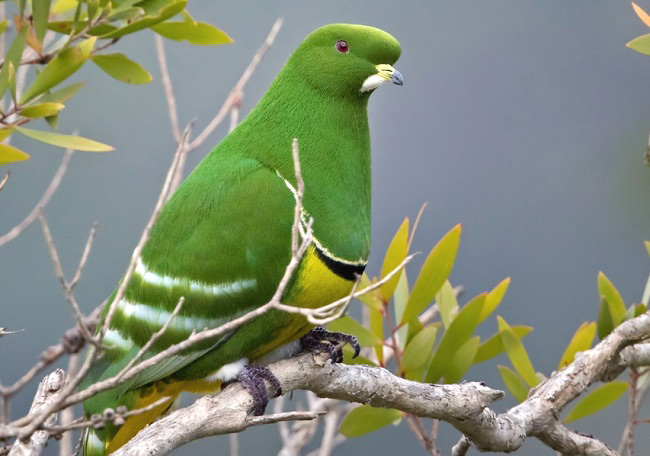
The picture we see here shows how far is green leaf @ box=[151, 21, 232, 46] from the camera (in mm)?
1796

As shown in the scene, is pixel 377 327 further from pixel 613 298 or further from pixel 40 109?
pixel 40 109

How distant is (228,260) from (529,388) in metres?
1.00

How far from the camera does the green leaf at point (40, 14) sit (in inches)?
66.0

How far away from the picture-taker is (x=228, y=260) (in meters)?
1.93

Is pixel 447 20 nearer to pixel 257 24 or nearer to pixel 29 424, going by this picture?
pixel 257 24

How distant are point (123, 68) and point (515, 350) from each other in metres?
1.20

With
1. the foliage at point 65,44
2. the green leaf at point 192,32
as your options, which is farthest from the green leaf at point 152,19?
the green leaf at point 192,32

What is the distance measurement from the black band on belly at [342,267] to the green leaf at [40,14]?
2.26 ft

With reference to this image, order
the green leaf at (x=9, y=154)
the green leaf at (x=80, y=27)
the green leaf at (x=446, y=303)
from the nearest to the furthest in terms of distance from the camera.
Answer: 1. the green leaf at (x=9, y=154)
2. the green leaf at (x=80, y=27)
3. the green leaf at (x=446, y=303)

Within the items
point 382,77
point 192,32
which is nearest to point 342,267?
point 382,77

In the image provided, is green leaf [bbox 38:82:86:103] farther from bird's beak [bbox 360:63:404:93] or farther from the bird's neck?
bird's beak [bbox 360:63:404:93]

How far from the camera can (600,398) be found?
230 centimetres

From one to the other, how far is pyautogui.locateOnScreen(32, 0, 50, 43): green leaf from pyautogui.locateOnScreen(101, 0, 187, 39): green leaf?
0.11m

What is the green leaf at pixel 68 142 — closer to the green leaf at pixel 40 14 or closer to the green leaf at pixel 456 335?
the green leaf at pixel 40 14
